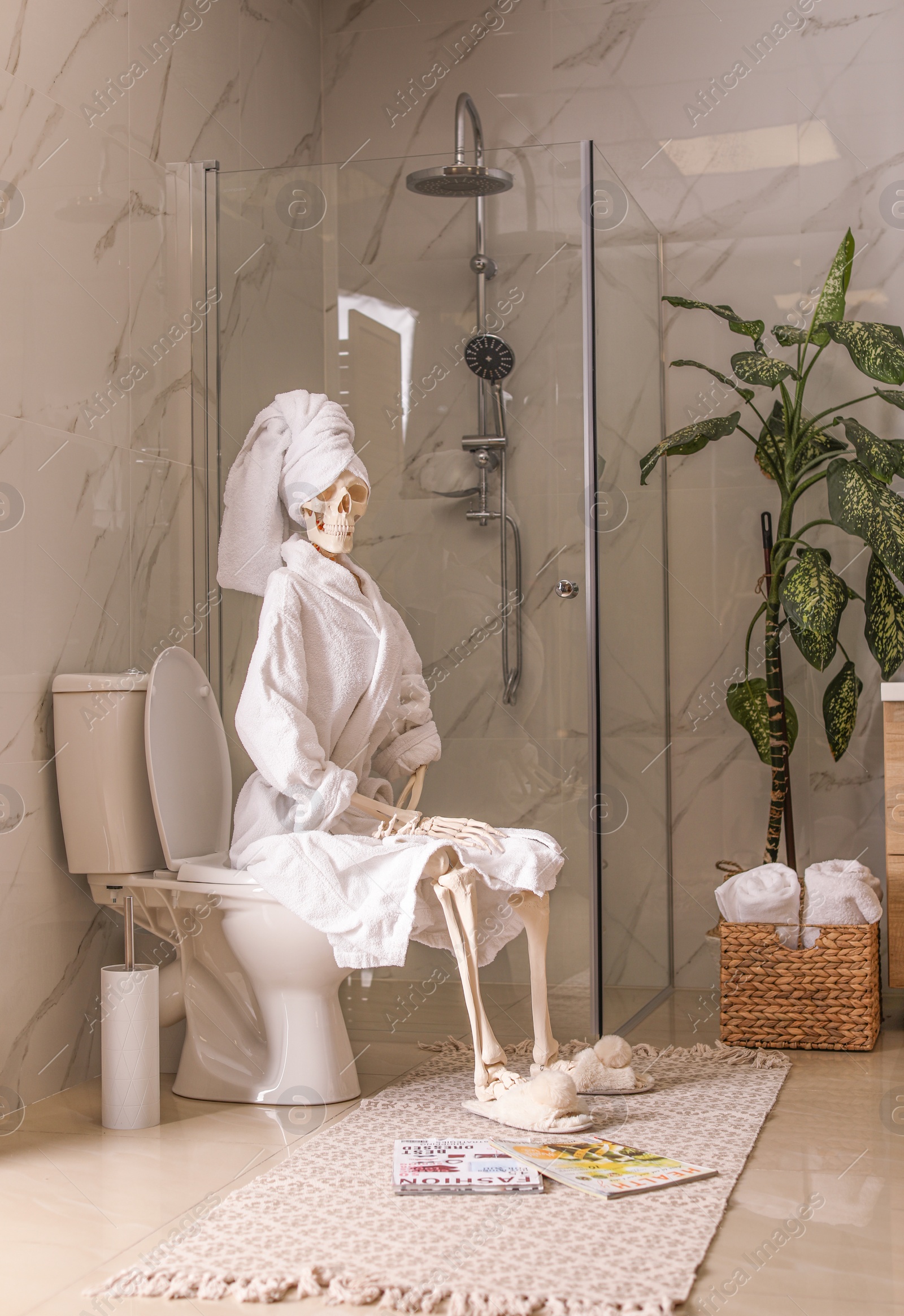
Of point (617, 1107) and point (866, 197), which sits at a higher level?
point (866, 197)

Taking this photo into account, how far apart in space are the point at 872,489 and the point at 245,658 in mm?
1426

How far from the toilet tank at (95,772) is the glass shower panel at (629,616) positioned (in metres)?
0.96

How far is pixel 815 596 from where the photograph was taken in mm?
2930

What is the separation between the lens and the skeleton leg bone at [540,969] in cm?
240

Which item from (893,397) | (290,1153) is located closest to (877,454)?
(893,397)

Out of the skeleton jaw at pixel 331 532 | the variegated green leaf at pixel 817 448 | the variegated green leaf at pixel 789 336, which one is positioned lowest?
the skeleton jaw at pixel 331 532

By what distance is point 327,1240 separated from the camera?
5.64ft

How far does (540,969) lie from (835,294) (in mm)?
1742

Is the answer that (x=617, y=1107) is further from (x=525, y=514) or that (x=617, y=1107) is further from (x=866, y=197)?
(x=866, y=197)

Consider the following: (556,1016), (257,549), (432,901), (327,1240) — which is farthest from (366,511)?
(327,1240)

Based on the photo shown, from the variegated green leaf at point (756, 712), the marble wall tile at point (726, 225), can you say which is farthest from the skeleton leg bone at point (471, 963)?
the marble wall tile at point (726, 225)

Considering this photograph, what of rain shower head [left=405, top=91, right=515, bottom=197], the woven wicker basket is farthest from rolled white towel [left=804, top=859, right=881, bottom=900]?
rain shower head [left=405, top=91, right=515, bottom=197]

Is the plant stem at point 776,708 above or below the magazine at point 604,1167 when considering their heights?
above

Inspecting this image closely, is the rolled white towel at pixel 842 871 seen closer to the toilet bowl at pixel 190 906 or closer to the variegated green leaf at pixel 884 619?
the variegated green leaf at pixel 884 619
